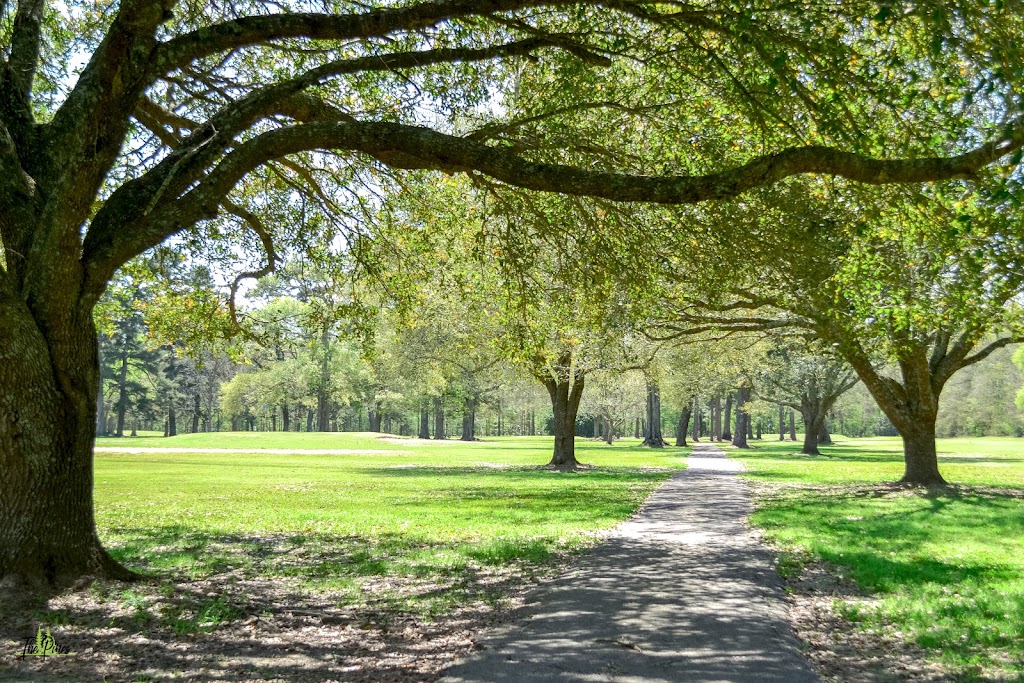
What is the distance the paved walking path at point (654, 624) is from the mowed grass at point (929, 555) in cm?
100

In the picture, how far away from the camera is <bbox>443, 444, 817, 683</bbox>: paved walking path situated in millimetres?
4852

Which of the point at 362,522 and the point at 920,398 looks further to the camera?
the point at 920,398

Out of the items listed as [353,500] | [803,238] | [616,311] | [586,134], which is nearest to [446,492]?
[353,500]

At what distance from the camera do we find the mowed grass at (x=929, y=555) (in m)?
6.02

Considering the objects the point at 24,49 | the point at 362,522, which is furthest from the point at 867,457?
the point at 24,49

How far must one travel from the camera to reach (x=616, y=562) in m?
8.83

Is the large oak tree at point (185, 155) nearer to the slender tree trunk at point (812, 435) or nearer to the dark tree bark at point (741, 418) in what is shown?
the slender tree trunk at point (812, 435)

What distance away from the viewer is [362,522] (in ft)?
42.2

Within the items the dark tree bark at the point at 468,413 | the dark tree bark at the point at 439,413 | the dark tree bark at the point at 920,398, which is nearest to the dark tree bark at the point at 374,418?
the dark tree bark at the point at 439,413

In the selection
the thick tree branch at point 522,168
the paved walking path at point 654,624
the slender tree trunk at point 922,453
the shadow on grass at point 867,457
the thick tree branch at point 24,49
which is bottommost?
the shadow on grass at point 867,457

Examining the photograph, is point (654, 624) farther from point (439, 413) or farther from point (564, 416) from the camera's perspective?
point (439, 413)

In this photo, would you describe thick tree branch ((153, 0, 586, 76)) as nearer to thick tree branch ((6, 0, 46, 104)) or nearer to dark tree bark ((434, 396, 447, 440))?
thick tree branch ((6, 0, 46, 104))

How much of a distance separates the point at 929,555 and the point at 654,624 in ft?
19.1

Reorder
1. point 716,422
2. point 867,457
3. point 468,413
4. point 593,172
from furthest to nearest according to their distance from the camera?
point 716,422 → point 468,413 → point 867,457 → point 593,172
